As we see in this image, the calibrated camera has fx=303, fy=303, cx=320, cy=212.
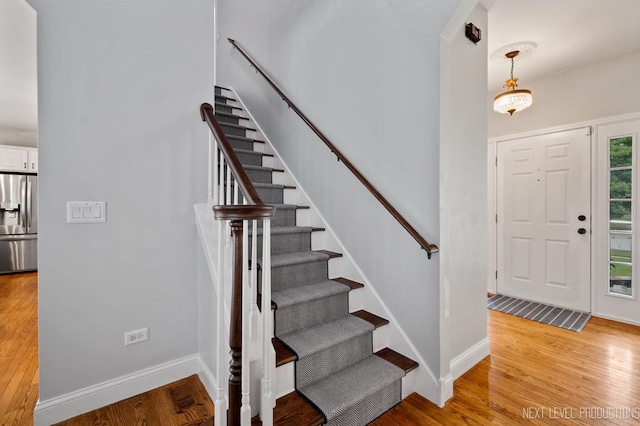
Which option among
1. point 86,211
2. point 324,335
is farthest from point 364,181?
point 86,211

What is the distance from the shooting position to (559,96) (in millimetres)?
3475

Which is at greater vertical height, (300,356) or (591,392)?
(300,356)

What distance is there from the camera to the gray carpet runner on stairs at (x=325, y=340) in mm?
1607

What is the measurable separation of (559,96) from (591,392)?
3.10 metres

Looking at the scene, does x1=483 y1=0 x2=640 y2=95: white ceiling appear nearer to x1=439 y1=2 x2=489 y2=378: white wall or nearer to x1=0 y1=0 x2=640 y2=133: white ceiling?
x1=0 y1=0 x2=640 y2=133: white ceiling

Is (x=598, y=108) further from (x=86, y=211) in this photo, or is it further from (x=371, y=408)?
(x=86, y=211)

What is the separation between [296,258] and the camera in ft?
7.25

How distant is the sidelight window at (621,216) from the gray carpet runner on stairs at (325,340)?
2.93 metres

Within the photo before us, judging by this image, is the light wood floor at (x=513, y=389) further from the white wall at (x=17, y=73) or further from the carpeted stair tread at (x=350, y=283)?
the white wall at (x=17, y=73)

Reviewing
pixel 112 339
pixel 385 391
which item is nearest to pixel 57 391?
pixel 112 339

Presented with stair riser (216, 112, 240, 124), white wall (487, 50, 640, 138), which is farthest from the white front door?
stair riser (216, 112, 240, 124)

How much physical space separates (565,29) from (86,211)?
392cm

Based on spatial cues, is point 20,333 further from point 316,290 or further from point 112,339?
point 316,290

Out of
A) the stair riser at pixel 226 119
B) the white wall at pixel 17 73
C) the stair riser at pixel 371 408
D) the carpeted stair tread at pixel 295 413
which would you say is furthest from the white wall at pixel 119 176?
the stair riser at pixel 226 119
